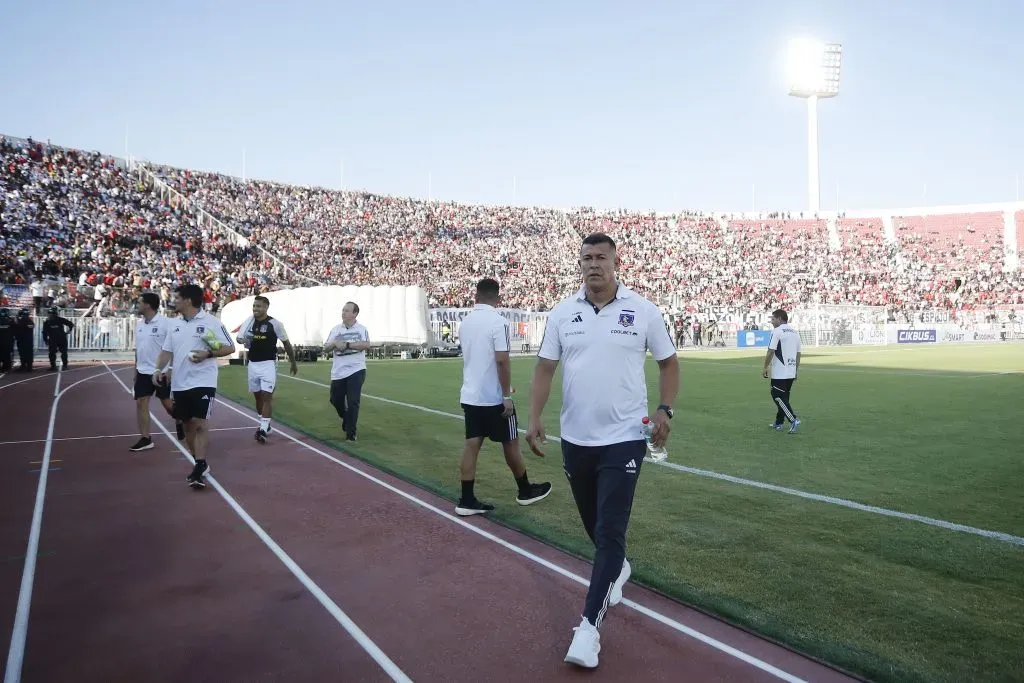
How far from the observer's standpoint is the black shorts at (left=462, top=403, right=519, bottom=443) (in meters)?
6.46

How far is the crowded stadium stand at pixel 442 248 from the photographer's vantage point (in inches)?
1319

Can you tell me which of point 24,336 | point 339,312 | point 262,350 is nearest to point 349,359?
point 262,350

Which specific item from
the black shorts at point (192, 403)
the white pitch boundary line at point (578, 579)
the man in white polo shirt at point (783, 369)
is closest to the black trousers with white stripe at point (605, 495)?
the white pitch boundary line at point (578, 579)

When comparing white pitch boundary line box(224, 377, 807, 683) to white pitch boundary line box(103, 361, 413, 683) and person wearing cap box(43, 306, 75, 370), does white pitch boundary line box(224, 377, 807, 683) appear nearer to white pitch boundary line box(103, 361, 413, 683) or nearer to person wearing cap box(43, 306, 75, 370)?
white pitch boundary line box(103, 361, 413, 683)

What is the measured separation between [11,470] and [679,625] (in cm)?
793

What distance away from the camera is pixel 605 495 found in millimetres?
3834

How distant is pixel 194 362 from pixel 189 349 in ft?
0.66

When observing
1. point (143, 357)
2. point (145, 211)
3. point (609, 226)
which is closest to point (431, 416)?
point (143, 357)

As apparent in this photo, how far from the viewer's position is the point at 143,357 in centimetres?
968

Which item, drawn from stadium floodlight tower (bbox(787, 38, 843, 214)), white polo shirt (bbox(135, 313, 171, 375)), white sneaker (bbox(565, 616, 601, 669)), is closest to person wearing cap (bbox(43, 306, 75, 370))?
white polo shirt (bbox(135, 313, 171, 375))

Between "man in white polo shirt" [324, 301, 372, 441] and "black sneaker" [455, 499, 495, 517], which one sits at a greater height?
"man in white polo shirt" [324, 301, 372, 441]

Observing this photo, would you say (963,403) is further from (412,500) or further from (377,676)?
(377,676)

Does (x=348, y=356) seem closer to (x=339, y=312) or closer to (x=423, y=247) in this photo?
(x=339, y=312)

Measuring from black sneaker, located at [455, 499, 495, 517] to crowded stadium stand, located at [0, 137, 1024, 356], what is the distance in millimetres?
26926
